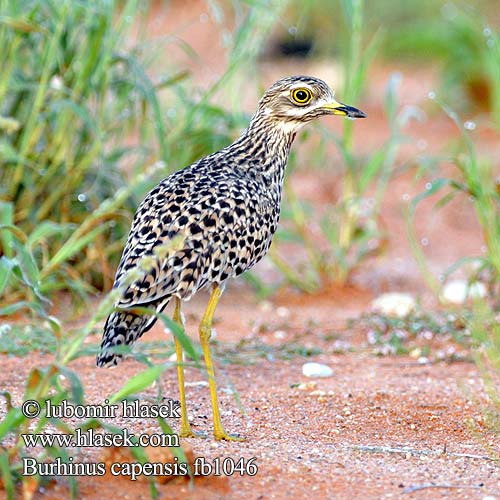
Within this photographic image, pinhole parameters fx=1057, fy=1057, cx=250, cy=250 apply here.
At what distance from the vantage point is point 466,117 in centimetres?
1038

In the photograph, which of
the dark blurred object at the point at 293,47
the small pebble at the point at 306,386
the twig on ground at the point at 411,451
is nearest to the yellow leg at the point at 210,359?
the twig on ground at the point at 411,451

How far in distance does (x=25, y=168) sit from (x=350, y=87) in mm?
1773

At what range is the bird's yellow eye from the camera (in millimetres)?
4328

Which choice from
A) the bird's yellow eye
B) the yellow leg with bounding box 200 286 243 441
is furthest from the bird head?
the yellow leg with bounding box 200 286 243 441

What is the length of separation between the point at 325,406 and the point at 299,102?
1240 millimetres

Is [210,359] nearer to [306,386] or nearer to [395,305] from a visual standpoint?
[306,386]

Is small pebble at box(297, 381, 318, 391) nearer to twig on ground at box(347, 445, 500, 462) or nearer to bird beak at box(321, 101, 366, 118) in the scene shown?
twig on ground at box(347, 445, 500, 462)

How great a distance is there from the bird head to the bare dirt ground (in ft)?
3.60

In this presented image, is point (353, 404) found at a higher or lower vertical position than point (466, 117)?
lower

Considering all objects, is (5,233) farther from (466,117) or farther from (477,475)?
(466,117)

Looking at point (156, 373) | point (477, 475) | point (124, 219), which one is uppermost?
point (124, 219)

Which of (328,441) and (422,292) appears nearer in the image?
(328,441)

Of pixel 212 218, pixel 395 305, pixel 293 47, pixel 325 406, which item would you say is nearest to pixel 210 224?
pixel 212 218

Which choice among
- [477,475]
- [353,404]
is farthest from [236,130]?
[477,475]
